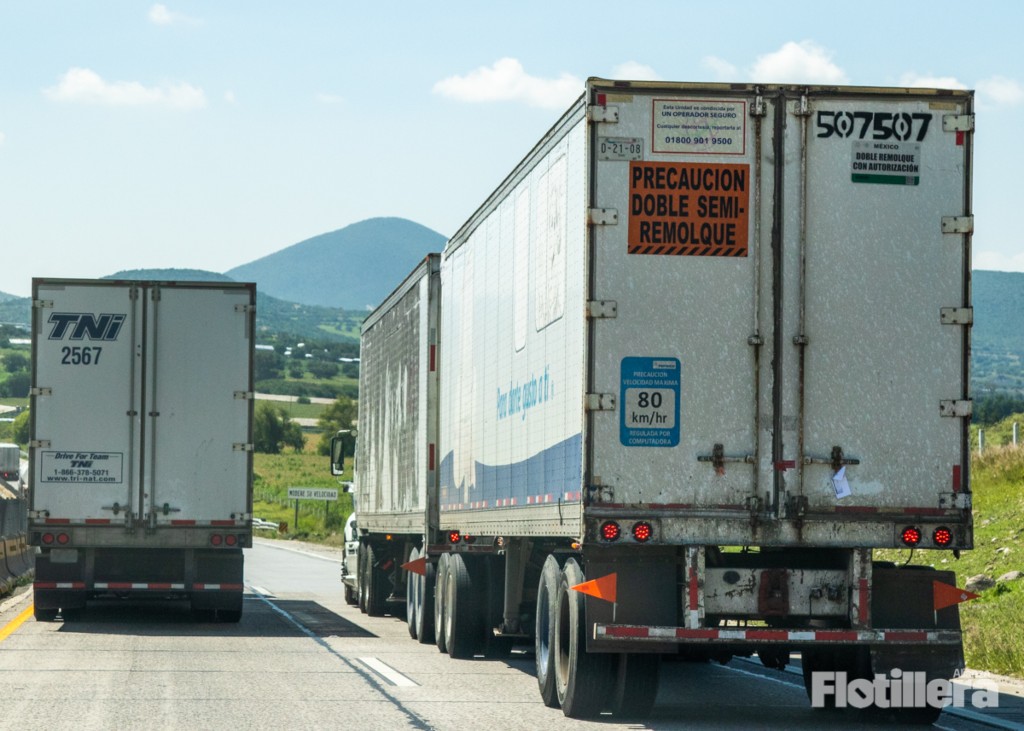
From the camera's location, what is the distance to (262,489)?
10750 centimetres

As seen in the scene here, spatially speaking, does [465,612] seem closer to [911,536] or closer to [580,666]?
[580,666]

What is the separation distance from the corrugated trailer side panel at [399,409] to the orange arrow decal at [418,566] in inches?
13.2

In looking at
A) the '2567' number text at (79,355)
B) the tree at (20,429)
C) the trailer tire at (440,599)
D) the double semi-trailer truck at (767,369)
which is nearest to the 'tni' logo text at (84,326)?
the '2567' number text at (79,355)

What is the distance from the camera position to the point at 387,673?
1509cm

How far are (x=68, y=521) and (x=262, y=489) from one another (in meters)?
87.9

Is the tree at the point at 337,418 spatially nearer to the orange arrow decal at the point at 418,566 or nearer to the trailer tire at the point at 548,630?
the orange arrow decal at the point at 418,566

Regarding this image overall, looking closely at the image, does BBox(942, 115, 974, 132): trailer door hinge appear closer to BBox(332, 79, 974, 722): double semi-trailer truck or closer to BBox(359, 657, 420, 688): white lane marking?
BBox(332, 79, 974, 722): double semi-trailer truck

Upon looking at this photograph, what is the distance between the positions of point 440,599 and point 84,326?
5833mm

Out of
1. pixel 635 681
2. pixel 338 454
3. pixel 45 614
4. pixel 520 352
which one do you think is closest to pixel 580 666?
pixel 635 681

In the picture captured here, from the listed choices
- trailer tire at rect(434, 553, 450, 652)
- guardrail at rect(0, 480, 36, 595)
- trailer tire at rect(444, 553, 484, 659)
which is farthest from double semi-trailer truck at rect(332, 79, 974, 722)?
guardrail at rect(0, 480, 36, 595)

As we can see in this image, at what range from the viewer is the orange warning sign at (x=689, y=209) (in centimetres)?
1110

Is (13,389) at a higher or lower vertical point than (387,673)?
higher

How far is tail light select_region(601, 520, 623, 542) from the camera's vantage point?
10914mm

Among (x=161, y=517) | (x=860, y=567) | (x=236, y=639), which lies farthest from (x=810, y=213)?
(x=161, y=517)
